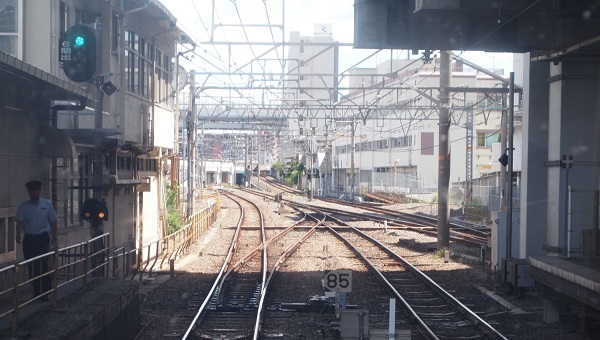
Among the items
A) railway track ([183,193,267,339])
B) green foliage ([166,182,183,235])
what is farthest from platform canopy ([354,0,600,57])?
green foliage ([166,182,183,235])

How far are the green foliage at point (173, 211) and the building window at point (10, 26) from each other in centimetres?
1099

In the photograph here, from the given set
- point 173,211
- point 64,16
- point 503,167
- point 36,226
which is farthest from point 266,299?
point 173,211

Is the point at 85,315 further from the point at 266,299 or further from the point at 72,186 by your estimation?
the point at 72,186

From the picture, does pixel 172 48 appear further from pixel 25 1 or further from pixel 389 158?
Result: pixel 389 158

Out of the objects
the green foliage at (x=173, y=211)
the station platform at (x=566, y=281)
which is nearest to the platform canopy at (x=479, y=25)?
the station platform at (x=566, y=281)

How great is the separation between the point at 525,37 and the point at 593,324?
17.6 ft

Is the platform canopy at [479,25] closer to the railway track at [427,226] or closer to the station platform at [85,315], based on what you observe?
the railway track at [427,226]

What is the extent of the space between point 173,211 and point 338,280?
16.4 metres

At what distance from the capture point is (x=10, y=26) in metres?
12.4

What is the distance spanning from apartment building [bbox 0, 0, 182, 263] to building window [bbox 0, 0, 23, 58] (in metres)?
0.02

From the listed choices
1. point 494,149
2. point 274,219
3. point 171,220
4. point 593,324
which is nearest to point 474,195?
point 494,149

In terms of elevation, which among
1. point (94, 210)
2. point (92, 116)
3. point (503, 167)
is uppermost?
point (92, 116)

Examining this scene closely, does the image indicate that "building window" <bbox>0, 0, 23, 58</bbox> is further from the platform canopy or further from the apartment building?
the platform canopy

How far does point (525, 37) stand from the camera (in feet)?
42.6
